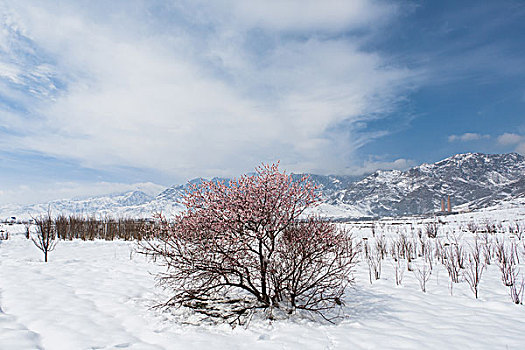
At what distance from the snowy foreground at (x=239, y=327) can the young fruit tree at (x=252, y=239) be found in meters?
0.53

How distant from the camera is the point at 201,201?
17.9ft

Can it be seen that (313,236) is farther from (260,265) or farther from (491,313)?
→ (491,313)

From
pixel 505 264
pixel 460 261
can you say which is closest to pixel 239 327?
pixel 505 264

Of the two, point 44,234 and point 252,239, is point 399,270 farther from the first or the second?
point 44,234

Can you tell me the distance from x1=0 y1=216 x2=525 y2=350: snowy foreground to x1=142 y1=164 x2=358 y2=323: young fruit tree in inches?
20.9

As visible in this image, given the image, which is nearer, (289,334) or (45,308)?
(289,334)

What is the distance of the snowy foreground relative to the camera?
158 inches

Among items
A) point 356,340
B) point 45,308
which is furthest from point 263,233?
point 45,308

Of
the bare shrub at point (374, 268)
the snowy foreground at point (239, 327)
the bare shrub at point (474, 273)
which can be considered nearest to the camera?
the snowy foreground at point (239, 327)

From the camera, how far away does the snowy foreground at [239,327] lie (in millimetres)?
4020

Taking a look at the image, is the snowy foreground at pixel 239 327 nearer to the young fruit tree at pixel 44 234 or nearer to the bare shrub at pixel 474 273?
the bare shrub at pixel 474 273

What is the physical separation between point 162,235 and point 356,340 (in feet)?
14.0

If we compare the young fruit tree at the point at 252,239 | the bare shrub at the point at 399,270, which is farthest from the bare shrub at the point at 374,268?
the young fruit tree at the point at 252,239

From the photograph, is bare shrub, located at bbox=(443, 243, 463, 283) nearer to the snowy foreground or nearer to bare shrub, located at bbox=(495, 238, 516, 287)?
the snowy foreground
